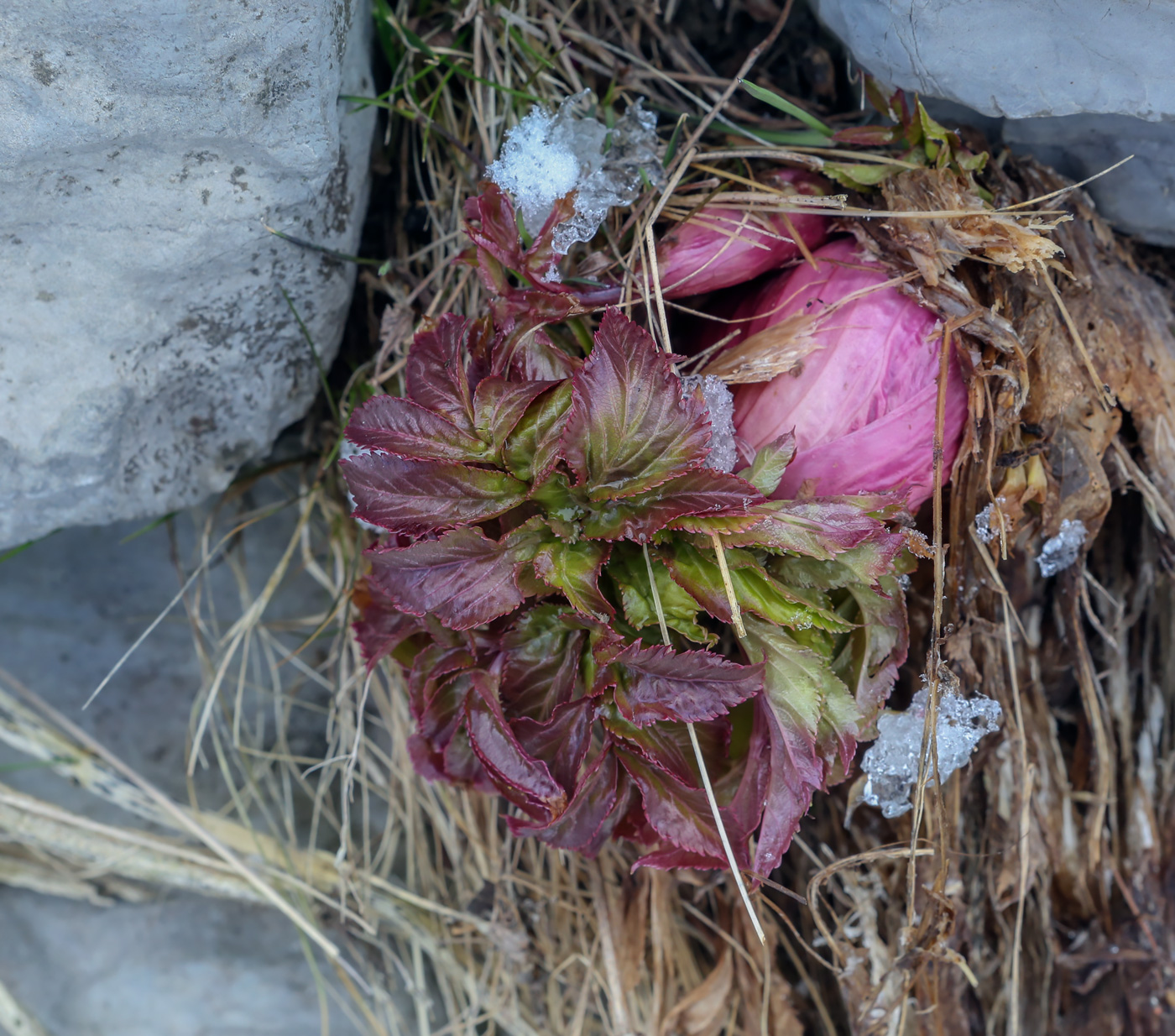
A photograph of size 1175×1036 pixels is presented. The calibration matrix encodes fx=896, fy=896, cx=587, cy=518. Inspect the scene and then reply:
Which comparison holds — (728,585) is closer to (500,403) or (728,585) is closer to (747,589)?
(747,589)

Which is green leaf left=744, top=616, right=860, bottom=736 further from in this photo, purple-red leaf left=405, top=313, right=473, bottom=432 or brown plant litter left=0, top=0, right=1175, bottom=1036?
purple-red leaf left=405, top=313, right=473, bottom=432

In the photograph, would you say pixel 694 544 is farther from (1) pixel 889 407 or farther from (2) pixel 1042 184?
(2) pixel 1042 184

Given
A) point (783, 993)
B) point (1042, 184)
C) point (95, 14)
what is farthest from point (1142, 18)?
point (783, 993)

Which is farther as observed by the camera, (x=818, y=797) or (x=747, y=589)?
(x=818, y=797)

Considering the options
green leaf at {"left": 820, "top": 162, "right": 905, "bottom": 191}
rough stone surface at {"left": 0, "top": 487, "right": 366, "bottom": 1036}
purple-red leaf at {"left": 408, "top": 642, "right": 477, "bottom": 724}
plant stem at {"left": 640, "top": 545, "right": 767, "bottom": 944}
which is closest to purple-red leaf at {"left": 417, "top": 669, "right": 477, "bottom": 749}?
purple-red leaf at {"left": 408, "top": 642, "right": 477, "bottom": 724}

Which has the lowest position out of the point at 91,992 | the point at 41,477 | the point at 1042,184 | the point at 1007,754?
the point at 91,992

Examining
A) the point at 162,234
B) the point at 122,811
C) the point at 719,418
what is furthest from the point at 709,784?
the point at 122,811
